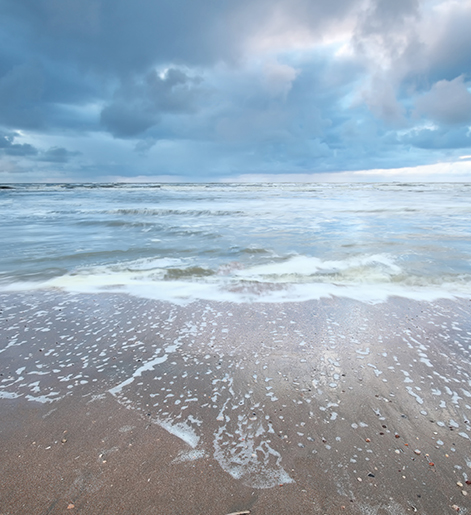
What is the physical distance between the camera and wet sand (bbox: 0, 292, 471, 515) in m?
1.54

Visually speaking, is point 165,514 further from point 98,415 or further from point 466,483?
point 466,483

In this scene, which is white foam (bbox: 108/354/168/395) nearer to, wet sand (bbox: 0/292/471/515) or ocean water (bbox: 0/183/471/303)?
wet sand (bbox: 0/292/471/515)

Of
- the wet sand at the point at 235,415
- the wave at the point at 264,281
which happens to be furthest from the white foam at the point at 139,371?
the wave at the point at 264,281

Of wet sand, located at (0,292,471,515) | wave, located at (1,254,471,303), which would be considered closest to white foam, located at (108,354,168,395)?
wet sand, located at (0,292,471,515)

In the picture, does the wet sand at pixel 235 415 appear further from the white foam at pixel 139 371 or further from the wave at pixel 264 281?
the wave at pixel 264 281

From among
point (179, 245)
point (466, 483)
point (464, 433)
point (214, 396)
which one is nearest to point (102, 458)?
point (214, 396)

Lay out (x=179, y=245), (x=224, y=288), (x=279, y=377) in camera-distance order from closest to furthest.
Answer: (x=279, y=377), (x=224, y=288), (x=179, y=245)

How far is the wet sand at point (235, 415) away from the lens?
60.6 inches

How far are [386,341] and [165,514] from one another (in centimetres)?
239

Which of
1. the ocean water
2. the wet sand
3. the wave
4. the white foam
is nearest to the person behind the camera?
the wet sand

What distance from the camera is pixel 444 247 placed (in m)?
7.49

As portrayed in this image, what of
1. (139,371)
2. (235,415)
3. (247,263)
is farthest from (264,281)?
(235,415)

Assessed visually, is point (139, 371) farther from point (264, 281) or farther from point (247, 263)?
point (247, 263)

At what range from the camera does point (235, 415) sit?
2066 mm
